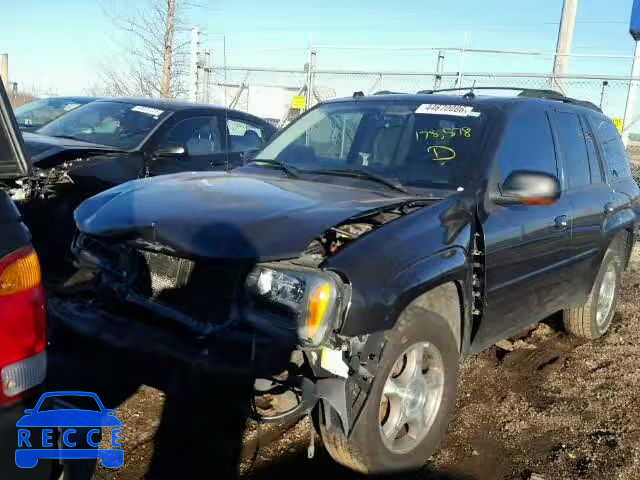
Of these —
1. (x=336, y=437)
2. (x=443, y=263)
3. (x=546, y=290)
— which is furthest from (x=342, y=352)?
(x=546, y=290)

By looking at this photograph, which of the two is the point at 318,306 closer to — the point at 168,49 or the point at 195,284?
the point at 195,284

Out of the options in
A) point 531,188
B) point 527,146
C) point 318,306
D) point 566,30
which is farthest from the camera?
point 566,30

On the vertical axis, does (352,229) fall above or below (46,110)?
below

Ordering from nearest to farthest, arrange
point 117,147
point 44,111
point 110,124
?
1. point 117,147
2. point 110,124
3. point 44,111

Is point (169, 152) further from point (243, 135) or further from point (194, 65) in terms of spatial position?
point (194, 65)

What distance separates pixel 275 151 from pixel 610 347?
10.8 feet

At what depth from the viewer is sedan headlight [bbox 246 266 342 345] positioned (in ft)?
8.82

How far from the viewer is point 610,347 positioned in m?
5.41

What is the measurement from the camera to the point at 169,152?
6.51m

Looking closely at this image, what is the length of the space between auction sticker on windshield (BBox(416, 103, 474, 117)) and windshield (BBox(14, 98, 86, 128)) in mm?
5209

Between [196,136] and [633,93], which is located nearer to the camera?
[196,136]

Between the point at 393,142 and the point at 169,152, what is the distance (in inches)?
122

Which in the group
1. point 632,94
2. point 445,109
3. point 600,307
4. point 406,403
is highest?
point 632,94

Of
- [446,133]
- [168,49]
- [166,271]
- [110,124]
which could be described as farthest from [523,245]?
[168,49]
